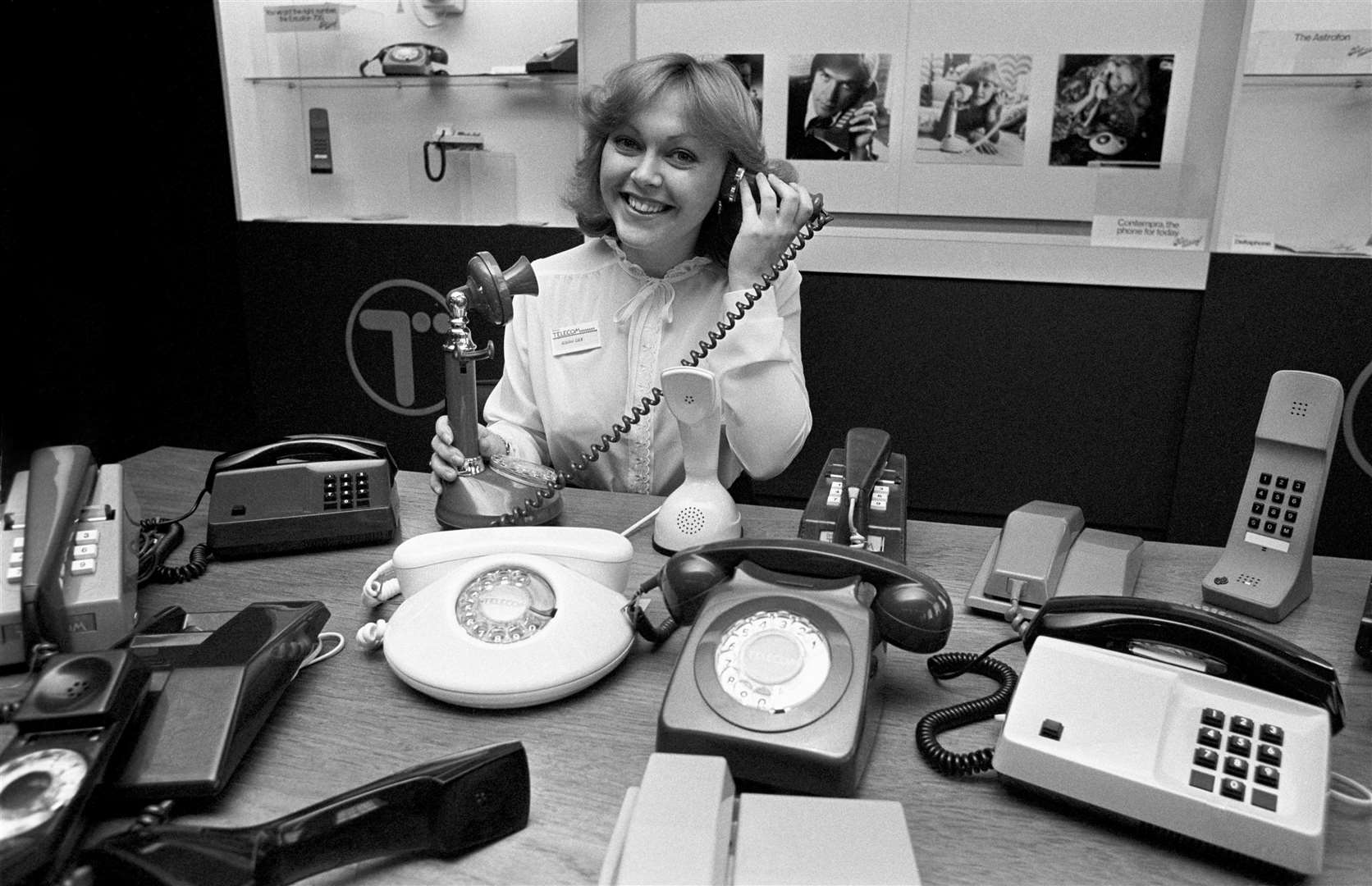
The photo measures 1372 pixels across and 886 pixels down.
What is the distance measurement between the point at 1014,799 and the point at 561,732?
37 cm

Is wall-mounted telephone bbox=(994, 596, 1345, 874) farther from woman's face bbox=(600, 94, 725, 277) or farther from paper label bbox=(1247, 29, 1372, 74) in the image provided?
paper label bbox=(1247, 29, 1372, 74)

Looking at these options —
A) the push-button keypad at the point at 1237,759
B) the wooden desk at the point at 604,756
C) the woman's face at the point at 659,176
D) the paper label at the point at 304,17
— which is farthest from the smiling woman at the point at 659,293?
the paper label at the point at 304,17

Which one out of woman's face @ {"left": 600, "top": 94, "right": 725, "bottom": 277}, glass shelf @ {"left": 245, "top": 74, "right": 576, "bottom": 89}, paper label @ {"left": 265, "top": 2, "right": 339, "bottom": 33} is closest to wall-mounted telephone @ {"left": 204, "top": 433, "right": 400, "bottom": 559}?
woman's face @ {"left": 600, "top": 94, "right": 725, "bottom": 277}

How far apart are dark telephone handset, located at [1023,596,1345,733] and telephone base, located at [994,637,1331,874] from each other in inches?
0.5

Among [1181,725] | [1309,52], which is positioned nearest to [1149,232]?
[1309,52]

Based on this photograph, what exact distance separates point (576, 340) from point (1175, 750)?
1.29 metres

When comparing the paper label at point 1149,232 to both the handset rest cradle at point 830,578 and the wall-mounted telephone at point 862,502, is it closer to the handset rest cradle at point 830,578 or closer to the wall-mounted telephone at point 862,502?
the wall-mounted telephone at point 862,502

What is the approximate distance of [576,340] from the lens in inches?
68.5

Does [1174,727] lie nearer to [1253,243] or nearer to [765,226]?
[765,226]

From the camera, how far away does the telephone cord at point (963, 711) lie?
0.73 m

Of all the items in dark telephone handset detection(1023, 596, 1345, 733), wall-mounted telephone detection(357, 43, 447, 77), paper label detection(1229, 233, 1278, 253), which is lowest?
dark telephone handset detection(1023, 596, 1345, 733)

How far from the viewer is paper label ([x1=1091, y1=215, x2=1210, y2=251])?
2.50 m

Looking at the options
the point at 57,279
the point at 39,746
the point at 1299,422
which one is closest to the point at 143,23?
the point at 57,279

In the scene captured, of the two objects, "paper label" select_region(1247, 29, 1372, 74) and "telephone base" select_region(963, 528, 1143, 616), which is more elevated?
"paper label" select_region(1247, 29, 1372, 74)
